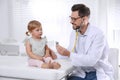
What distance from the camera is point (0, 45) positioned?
255cm

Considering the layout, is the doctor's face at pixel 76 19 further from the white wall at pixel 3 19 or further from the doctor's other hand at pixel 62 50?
the white wall at pixel 3 19

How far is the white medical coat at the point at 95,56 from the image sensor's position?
66.1 inches

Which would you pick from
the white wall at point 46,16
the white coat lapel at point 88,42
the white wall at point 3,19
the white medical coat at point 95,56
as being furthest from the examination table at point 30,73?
the white wall at point 3,19

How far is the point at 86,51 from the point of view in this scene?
1784 millimetres

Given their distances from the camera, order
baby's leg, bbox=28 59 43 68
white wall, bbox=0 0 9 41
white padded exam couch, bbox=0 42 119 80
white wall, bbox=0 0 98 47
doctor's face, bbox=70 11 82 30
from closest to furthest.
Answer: white padded exam couch, bbox=0 42 119 80 < baby's leg, bbox=28 59 43 68 < doctor's face, bbox=70 11 82 30 < white wall, bbox=0 0 98 47 < white wall, bbox=0 0 9 41

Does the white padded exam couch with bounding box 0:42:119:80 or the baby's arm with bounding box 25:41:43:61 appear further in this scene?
the baby's arm with bounding box 25:41:43:61

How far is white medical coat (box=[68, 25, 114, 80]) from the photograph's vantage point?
168 cm

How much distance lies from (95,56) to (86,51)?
12cm

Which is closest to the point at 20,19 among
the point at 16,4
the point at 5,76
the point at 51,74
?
the point at 16,4

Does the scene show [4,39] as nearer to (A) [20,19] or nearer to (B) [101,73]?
(A) [20,19]

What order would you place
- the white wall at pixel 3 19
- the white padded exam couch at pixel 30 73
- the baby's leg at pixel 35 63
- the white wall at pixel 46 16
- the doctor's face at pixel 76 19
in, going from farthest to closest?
1. the white wall at pixel 3 19
2. the white wall at pixel 46 16
3. the doctor's face at pixel 76 19
4. the baby's leg at pixel 35 63
5. the white padded exam couch at pixel 30 73

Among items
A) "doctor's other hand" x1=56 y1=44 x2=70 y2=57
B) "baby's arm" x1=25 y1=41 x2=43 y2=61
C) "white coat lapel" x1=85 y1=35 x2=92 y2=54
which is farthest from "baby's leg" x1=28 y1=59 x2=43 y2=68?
"white coat lapel" x1=85 y1=35 x2=92 y2=54

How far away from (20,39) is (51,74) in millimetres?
1225

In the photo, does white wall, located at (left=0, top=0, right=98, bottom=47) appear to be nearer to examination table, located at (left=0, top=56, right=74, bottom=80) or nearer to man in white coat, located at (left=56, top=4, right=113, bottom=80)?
man in white coat, located at (left=56, top=4, right=113, bottom=80)
